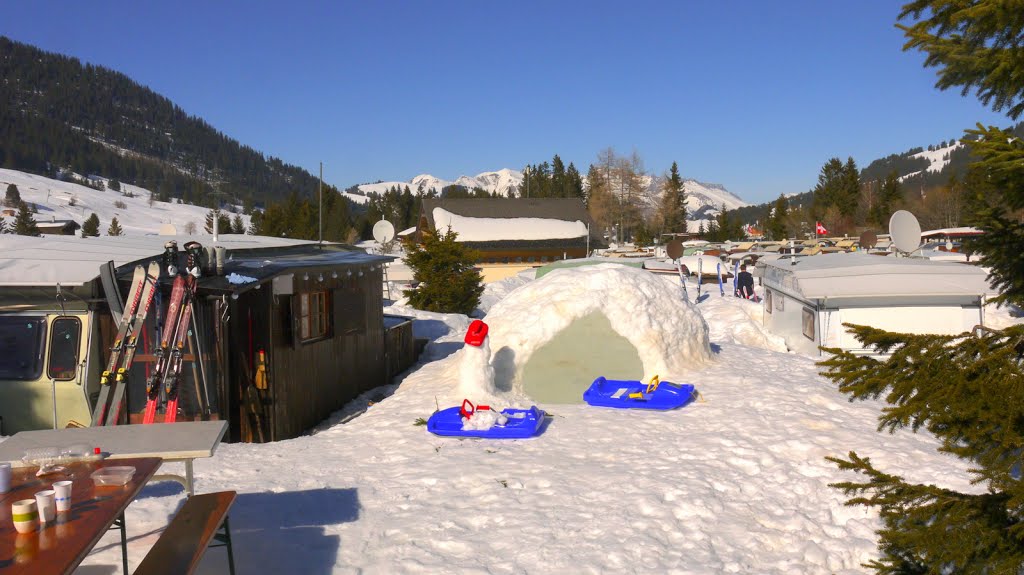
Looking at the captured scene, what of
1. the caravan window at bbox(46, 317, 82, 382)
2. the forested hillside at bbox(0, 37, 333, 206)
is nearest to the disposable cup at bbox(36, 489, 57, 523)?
the caravan window at bbox(46, 317, 82, 382)

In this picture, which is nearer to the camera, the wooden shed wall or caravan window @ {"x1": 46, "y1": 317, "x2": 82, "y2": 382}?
→ caravan window @ {"x1": 46, "y1": 317, "x2": 82, "y2": 382}

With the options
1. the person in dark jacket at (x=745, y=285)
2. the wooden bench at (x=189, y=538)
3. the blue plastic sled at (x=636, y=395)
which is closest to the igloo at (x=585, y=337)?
the blue plastic sled at (x=636, y=395)

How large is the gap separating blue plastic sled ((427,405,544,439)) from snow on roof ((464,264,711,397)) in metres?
1.52

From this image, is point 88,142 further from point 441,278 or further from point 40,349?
point 40,349

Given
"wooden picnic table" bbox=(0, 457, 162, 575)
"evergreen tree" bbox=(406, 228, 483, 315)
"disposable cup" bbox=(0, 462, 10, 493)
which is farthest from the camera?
"evergreen tree" bbox=(406, 228, 483, 315)

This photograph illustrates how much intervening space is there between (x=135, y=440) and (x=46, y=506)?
5.14 feet

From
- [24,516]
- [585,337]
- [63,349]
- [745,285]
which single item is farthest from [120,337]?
[745,285]

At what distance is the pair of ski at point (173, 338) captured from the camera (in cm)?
759

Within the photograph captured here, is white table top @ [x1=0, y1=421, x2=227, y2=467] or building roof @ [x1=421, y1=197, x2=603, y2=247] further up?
building roof @ [x1=421, y1=197, x2=603, y2=247]

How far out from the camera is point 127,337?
8023 millimetres

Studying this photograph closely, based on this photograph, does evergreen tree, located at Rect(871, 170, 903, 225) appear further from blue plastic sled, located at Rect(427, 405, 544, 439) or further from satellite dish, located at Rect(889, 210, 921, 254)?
blue plastic sled, located at Rect(427, 405, 544, 439)

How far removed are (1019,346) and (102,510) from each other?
4.60 m

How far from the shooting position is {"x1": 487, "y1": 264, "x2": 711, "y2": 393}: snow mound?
11.4 m

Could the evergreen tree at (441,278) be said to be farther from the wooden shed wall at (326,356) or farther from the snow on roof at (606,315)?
the snow on roof at (606,315)
